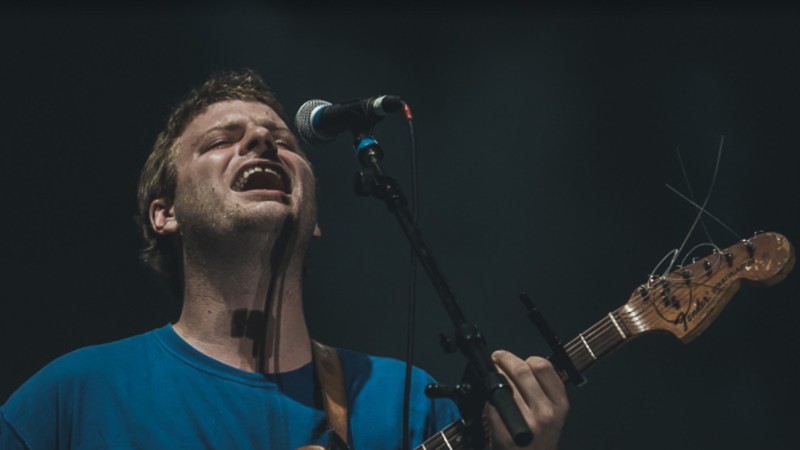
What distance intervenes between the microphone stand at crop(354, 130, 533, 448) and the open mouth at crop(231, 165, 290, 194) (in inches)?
28.5

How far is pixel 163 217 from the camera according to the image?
2.82 m

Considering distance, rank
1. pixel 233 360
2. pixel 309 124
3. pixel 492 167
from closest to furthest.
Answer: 1. pixel 309 124
2. pixel 233 360
3. pixel 492 167

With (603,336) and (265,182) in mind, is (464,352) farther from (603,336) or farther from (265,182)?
(265,182)

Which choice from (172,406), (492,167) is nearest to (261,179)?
(172,406)

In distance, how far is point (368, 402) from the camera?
250 centimetres

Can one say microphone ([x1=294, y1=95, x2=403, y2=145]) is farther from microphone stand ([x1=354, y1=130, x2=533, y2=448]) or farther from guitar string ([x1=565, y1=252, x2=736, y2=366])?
guitar string ([x1=565, y1=252, x2=736, y2=366])

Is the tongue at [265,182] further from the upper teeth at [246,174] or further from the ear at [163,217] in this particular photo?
the ear at [163,217]

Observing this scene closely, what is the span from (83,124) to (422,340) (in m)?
Result: 2.04

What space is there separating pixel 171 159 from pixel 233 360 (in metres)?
0.83

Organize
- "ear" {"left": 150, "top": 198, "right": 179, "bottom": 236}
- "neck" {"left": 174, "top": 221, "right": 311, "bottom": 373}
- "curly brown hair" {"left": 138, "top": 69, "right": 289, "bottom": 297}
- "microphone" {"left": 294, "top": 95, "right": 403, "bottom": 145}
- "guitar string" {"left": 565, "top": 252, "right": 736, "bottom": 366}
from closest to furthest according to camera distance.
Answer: "microphone" {"left": 294, "top": 95, "right": 403, "bottom": 145}
"guitar string" {"left": 565, "top": 252, "right": 736, "bottom": 366}
"neck" {"left": 174, "top": 221, "right": 311, "bottom": 373}
"ear" {"left": 150, "top": 198, "right": 179, "bottom": 236}
"curly brown hair" {"left": 138, "top": 69, "right": 289, "bottom": 297}

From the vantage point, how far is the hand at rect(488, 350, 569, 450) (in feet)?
6.42

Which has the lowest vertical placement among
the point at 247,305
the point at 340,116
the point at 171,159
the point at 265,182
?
the point at 247,305

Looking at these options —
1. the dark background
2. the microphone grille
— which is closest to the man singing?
the microphone grille

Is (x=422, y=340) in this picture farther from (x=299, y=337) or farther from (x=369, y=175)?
(x=369, y=175)
